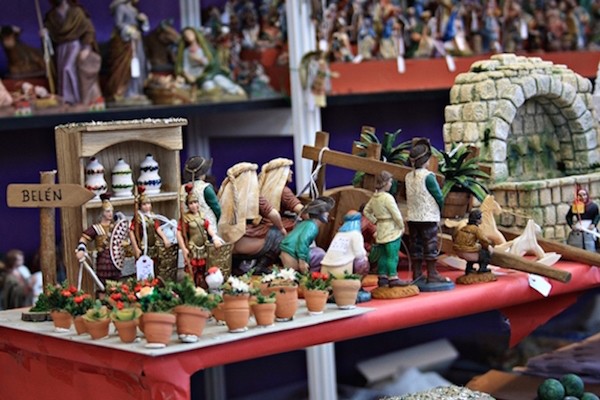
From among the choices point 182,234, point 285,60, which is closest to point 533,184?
point 182,234

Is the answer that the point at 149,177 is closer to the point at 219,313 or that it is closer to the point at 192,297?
the point at 219,313

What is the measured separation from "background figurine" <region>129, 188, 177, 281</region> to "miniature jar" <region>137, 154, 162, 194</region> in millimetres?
167

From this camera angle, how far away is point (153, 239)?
4.43 m

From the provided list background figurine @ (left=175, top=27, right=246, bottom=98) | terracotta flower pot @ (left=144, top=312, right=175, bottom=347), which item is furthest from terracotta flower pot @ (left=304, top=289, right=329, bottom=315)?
background figurine @ (left=175, top=27, right=246, bottom=98)

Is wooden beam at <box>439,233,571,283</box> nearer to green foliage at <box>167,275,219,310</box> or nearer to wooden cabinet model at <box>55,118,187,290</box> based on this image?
wooden cabinet model at <box>55,118,187,290</box>

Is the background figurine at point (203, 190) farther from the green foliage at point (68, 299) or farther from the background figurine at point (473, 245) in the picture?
Answer: the background figurine at point (473, 245)

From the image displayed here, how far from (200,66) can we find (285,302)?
4.13 m

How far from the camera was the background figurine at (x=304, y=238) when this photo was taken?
435cm

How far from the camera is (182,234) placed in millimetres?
4359

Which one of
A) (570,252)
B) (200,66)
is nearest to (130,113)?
(200,66)

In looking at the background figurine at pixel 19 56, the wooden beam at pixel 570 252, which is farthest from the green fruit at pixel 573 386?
the background figurine at pixel 19 56

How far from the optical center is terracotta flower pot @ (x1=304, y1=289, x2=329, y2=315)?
158 inches

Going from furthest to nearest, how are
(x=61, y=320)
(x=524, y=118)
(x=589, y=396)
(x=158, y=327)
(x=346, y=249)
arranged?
1. (x=524, y=118)
2. (x=589, y=396)
3. (x=346, y=249)
4. (x=61, y=320)
5. (x=158, y=327)

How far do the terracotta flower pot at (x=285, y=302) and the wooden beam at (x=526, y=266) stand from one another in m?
0.84
